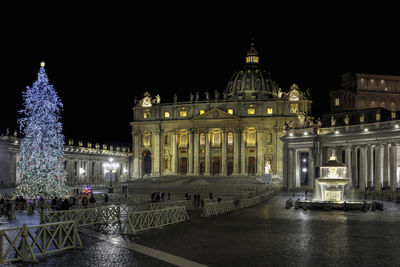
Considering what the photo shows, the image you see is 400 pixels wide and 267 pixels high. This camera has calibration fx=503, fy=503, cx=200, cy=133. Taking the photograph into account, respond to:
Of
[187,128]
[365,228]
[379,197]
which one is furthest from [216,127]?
[365,228]

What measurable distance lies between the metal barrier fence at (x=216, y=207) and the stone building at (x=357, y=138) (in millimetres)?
16344

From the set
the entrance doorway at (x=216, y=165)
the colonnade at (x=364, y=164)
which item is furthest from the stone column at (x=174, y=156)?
the colonnade at (x=364, y=164)

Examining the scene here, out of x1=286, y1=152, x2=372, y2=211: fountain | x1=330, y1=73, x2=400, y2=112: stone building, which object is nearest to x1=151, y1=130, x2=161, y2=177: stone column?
x1=330, y1=73, x2=400, y2=112: stone building

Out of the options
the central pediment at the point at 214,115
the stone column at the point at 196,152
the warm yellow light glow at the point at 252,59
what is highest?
the warm yellow light glow at the point at 252,59

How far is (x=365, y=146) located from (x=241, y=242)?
51.7m

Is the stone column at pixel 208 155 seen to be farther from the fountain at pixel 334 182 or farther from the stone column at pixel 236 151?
the fountain at pixel 334 182

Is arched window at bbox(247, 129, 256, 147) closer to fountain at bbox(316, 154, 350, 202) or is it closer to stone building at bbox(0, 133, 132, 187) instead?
stone building at bbox(0, 133, 132, 187)

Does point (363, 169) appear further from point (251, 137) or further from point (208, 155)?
point (208, 155)

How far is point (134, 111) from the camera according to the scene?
129875 mm

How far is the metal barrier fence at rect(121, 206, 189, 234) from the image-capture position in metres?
25.4

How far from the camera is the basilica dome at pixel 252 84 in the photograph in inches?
5340

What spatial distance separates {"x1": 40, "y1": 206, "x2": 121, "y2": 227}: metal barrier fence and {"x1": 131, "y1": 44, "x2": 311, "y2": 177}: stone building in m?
84.8

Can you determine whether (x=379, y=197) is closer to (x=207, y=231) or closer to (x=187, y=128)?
(x=207, y=231)

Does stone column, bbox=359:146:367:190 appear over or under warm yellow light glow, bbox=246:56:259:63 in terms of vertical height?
under
